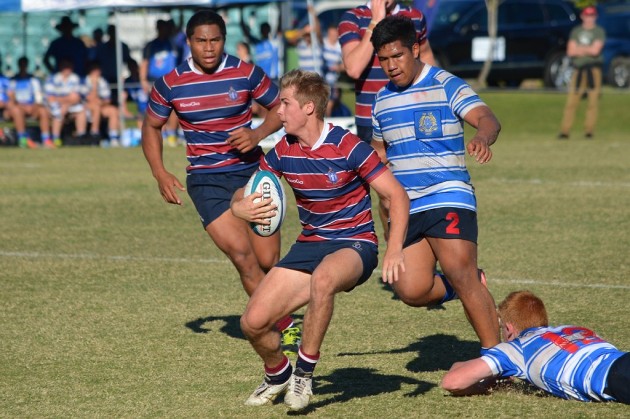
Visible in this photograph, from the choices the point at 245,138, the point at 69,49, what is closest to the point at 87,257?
the point at 245,138

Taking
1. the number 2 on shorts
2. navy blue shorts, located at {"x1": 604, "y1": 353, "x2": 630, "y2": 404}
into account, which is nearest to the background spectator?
the number 2 on shorts

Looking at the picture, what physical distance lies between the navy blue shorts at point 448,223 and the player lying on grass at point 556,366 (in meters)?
0.66

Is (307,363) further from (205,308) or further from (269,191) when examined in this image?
(205,308)

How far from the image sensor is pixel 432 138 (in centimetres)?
655

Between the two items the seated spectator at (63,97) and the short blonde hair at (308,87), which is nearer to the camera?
the short blonde hair at (308,87)

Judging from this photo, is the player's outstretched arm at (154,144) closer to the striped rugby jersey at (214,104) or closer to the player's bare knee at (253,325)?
the striped rugby jersey at (214,104)

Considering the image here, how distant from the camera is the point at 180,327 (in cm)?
791

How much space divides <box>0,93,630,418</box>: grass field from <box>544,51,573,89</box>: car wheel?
12.5 m

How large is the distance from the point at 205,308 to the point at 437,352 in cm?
212

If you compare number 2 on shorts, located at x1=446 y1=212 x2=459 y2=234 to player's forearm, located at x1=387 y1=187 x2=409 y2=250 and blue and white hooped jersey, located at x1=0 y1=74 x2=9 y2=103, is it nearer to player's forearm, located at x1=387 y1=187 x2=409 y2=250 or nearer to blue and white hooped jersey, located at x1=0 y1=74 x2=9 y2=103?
player's forearm, located at x1=387 y1=187 x2=409 y2=250

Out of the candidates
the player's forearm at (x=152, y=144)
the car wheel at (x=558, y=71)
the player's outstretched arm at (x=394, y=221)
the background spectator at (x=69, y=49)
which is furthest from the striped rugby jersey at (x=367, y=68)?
the car wheel at (x=558, y=71)

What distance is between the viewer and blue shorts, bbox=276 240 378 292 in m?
5.91

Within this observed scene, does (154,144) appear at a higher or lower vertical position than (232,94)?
lower

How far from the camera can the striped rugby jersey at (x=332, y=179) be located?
19.5 feet
